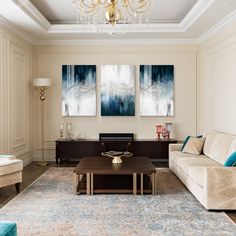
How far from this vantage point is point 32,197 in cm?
459

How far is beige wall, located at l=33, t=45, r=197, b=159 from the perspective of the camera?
25.1 ft

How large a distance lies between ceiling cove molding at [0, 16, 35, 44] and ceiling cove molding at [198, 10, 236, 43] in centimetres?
372

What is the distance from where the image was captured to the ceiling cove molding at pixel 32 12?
16.6 feet

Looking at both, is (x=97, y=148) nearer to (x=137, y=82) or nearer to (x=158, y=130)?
(x=158, y=130)

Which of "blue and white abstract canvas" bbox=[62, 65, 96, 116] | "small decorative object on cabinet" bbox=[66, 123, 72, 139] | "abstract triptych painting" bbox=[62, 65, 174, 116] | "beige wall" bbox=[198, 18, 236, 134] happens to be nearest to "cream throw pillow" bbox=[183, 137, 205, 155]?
"beige wall" bbox=[198, 18, 236, 134]

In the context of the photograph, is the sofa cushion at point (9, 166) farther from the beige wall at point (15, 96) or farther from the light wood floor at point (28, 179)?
the beige wall at point (15, 96)

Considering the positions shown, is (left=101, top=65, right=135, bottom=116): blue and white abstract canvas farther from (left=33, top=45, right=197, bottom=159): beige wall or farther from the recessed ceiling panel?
the recessed ceiling panel

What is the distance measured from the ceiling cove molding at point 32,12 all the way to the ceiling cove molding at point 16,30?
492mm

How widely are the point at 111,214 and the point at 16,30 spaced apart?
14.1ft

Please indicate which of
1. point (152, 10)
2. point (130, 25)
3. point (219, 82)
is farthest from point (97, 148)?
point (152, 10)

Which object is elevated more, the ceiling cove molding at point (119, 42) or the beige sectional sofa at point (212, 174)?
the ceiling cove molding at point (119, 42)

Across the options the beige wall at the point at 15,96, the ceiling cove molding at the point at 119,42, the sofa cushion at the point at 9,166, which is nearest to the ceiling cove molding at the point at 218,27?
the ceiling cove molding at the point at 119,42

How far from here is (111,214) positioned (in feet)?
12.7

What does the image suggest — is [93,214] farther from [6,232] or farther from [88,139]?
[88,139]
